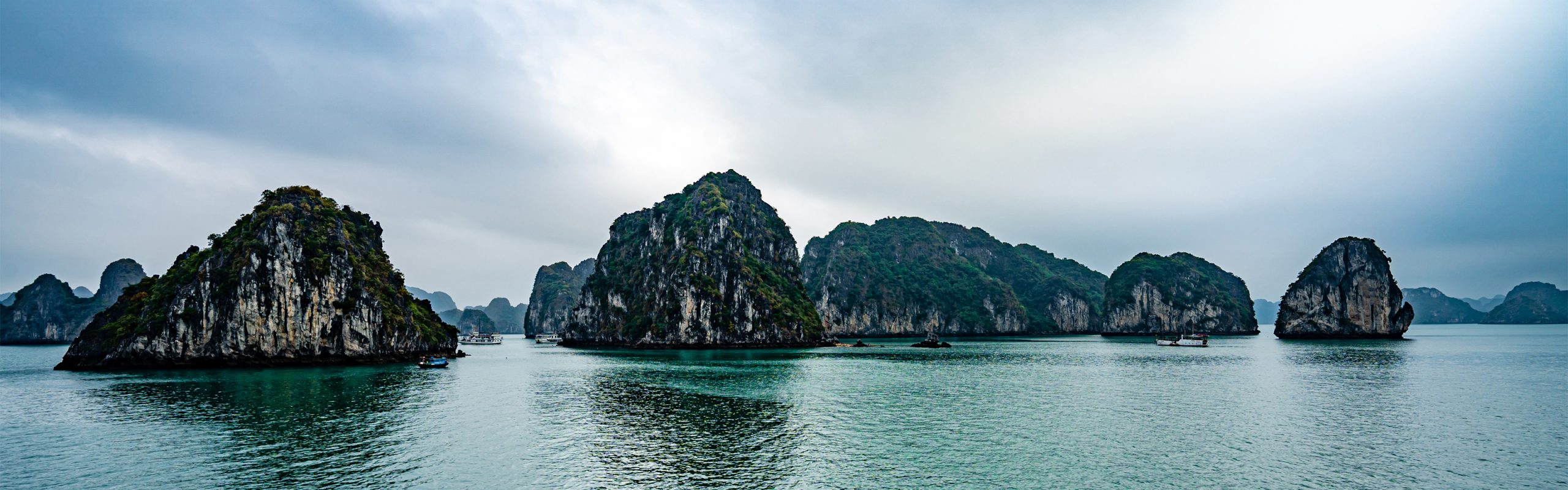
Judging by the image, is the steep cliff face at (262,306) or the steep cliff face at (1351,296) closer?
the steep cliff face at (262,306)

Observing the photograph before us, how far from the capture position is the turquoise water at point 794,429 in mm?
31438

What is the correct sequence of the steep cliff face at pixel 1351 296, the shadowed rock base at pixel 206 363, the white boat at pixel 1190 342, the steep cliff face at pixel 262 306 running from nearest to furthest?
the shadowed rock base at pixel 206 363, the steep cliff face at pixel 262 306, the white boat at pixel 1190 342, the steep cliff face at pixel 1351 296

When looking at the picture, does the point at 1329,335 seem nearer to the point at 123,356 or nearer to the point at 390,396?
the point at 390,396

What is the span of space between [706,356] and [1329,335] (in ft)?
578

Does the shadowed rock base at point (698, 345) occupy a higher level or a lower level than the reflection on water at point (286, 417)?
lower

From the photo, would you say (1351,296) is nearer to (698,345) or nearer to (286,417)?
(698,345)

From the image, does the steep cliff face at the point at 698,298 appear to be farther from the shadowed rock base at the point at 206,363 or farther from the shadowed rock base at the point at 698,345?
the shadowed rock base at the point at 206,363

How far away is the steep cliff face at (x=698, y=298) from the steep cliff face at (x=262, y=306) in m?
67.0

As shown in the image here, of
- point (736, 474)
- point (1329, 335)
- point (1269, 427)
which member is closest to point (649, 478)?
point (736, 474)

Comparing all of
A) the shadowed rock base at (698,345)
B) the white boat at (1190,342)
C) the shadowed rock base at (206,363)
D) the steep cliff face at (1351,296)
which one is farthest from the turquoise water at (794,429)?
the steep cliff face at (1351,296)

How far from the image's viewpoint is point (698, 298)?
166375mm

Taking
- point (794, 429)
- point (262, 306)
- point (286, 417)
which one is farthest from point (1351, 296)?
point (262, 306)

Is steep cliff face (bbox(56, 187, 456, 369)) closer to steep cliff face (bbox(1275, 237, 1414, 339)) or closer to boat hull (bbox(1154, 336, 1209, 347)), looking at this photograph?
boat hull (bbox(1154, 336, 1209, 347))

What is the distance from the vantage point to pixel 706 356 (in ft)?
417
